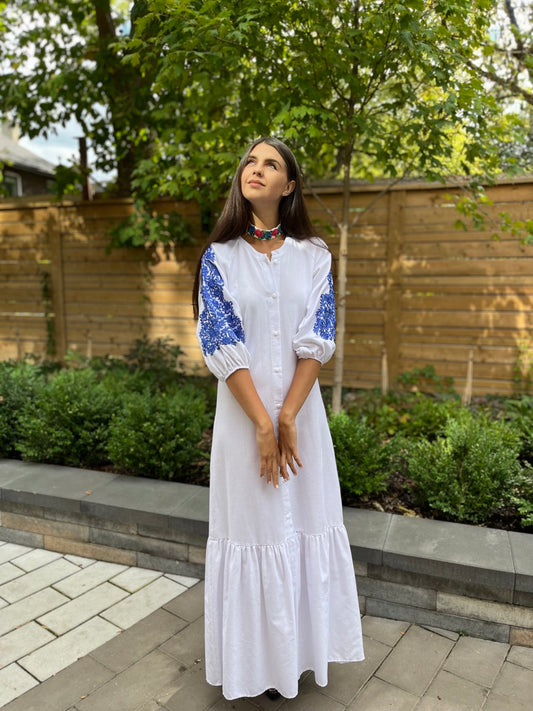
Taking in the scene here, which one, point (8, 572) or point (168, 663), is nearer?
point (168, 663)

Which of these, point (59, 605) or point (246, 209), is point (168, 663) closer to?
point (59, 605)

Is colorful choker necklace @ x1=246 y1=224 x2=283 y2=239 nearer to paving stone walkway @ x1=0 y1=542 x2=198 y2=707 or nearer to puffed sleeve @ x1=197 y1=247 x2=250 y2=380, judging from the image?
puffed sleeve @ x1=197 y1=247 x2=250 y2=380

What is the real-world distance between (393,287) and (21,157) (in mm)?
17894

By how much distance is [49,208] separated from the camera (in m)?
6.42

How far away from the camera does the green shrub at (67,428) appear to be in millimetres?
3252

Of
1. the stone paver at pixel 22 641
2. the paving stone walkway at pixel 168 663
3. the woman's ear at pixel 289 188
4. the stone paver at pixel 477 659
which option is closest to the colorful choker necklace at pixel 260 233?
the woman's ear at pixel 289 188

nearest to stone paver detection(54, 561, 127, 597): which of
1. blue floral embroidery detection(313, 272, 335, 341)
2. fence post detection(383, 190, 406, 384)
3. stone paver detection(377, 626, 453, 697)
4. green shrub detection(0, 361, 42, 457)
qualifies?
green shrub detection(0, 361, 42, 457)

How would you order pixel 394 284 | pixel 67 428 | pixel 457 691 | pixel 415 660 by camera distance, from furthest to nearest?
pixel 394 284 < pixel 67 428 < pixel 415 660 < pixel 457 691

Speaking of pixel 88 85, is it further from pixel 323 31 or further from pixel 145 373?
pixel 323 31

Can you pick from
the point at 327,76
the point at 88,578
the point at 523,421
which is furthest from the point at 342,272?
the point at 88,578

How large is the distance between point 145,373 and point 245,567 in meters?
3.56

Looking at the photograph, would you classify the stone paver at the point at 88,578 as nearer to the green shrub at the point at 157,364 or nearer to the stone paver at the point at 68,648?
the stone paver at the point at 68,648

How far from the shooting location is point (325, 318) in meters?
1.70

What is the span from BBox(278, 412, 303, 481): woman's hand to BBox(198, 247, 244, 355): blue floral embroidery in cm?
29
